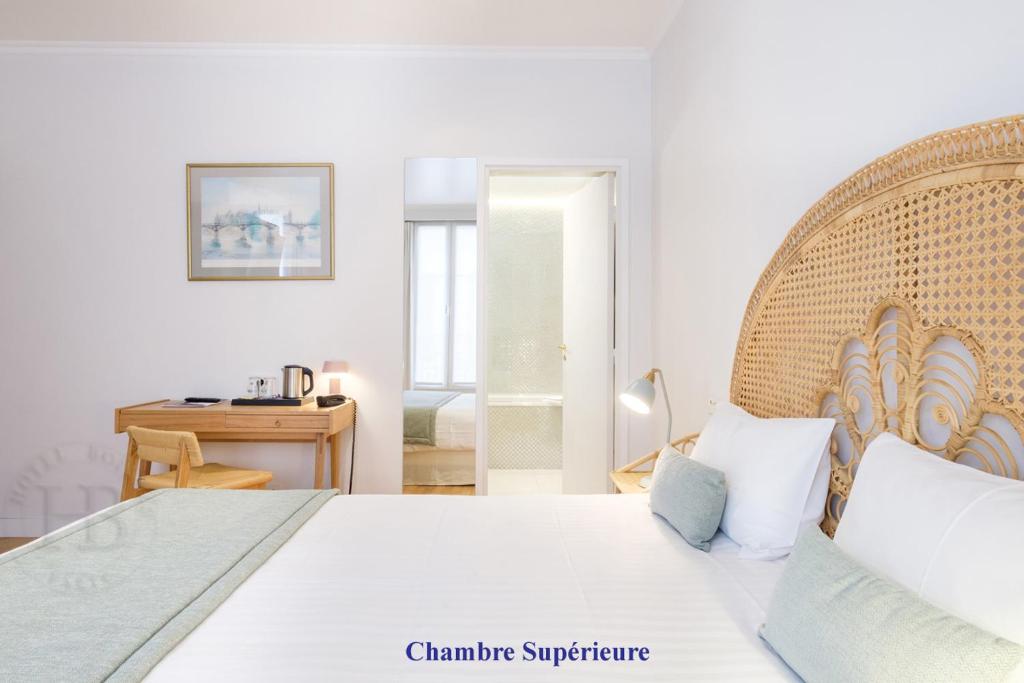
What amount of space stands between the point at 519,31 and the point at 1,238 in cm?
306

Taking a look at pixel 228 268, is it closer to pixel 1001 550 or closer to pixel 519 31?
pixel 519 31

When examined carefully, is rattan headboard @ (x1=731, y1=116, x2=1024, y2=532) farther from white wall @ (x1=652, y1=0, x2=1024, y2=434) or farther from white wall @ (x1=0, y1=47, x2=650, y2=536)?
white wall @ (x1=0, y1=47, x2=650, y2=536)

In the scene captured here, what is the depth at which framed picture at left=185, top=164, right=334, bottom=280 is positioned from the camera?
3340 mm

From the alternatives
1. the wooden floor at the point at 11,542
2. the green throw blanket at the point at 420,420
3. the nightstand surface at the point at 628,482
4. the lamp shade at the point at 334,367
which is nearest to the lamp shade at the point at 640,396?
the nightstand surface at the point at 628,482

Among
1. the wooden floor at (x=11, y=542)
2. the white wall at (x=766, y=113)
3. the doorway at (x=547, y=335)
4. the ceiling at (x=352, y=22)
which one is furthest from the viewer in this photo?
the doorway at (x=547, y=335)

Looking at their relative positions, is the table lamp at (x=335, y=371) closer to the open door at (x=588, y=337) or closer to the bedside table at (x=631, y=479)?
the open door at (x=588, y=337)

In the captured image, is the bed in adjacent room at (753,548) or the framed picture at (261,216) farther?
the framed picture at (261,216)

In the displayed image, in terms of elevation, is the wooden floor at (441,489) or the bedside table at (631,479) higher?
the bedside table at (631,479)

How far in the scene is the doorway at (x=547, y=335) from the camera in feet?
11.8

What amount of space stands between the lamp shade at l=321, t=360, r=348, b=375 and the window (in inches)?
14.9

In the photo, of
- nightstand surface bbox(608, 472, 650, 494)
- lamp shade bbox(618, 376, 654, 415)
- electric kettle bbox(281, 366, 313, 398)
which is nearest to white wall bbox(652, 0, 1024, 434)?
lamp shade bbox(618, 376, 654, 415)

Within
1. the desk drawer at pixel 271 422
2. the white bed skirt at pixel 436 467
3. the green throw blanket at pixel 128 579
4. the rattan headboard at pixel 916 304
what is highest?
the rattan headboard at pixel 916 304

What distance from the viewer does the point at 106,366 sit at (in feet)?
11.0

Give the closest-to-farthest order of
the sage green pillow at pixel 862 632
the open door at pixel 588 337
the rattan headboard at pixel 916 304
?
the sage green pillow at pixel 862 632
the rattan headboard at pixel 916 304
the open door at pixel 588 337
